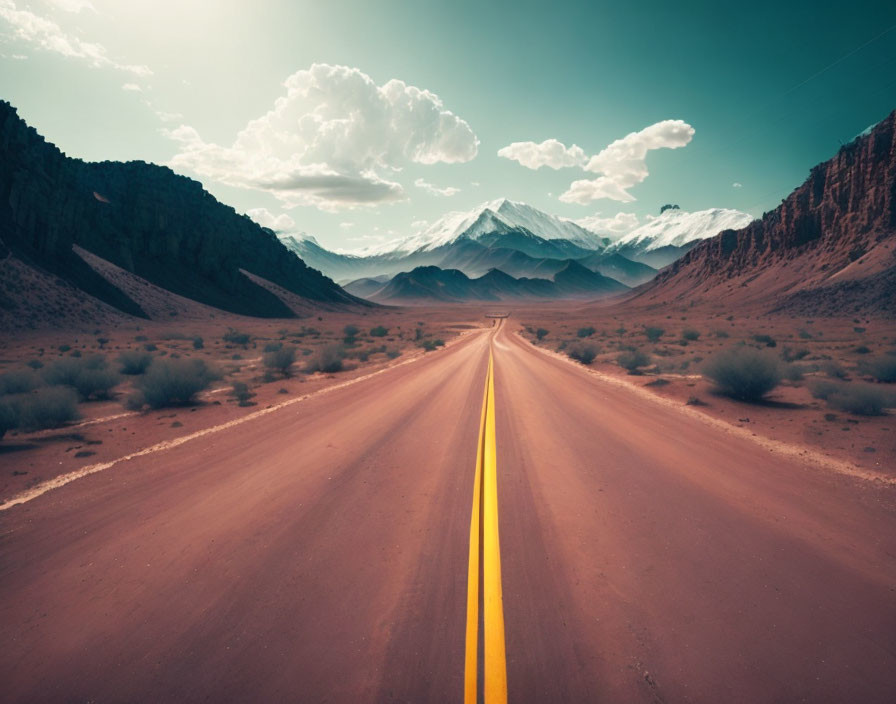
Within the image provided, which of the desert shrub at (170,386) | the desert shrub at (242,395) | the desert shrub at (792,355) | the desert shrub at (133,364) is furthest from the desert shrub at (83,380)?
the desert shrub at (792,355)

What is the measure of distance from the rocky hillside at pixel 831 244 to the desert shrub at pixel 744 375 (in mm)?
43903

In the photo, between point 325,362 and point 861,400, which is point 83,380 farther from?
point 861,400

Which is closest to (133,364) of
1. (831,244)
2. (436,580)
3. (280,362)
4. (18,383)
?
(18,383)

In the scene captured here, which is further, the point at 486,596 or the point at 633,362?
the point at 633,362

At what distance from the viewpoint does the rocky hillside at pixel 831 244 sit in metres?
48.6

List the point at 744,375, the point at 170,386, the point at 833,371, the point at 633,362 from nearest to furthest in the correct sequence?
1. the point at 744,375
2. the point at 170,386
3. the point at 833,371
4. the point at 633,362

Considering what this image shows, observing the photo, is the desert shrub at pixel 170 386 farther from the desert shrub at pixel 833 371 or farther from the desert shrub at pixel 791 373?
the desert shrub at pixel 833 371

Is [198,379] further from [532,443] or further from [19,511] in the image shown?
[532,443]

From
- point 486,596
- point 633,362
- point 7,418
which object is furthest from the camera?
point 633,362

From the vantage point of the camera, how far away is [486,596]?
386 cm

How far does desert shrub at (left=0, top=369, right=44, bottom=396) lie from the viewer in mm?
13469

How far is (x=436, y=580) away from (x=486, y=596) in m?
0.53

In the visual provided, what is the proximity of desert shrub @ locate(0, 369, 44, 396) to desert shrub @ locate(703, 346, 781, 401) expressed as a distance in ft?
70.3

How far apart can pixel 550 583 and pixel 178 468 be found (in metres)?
6.52
